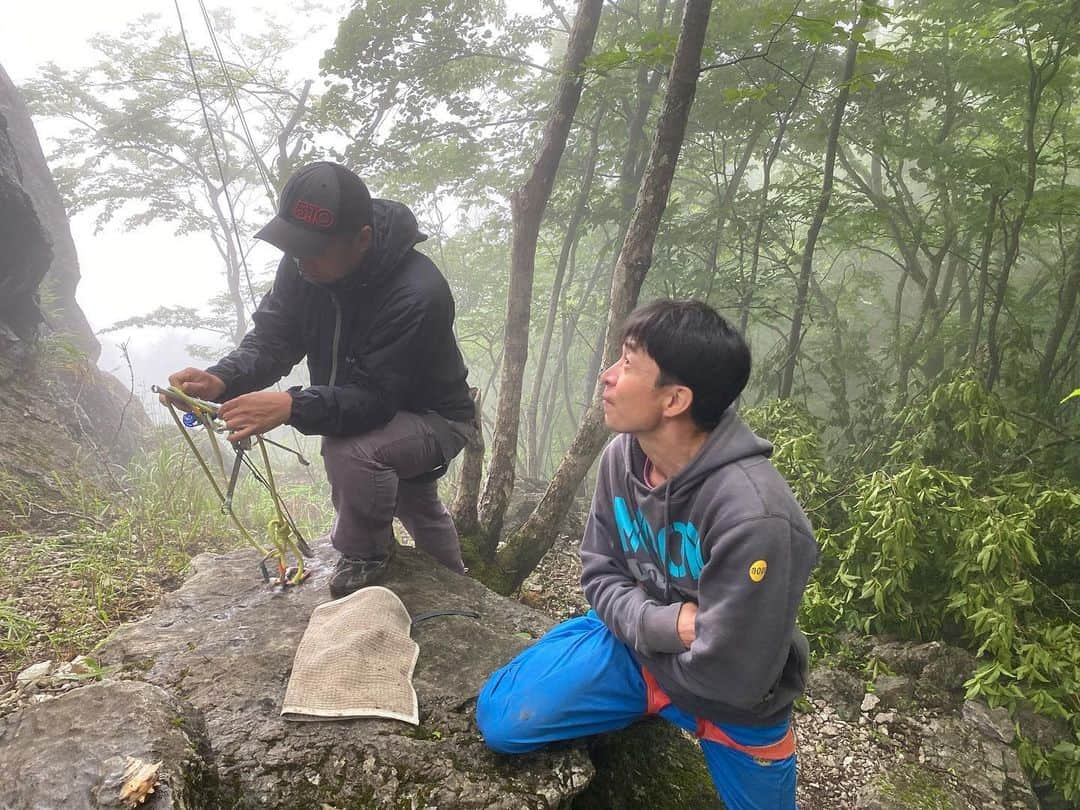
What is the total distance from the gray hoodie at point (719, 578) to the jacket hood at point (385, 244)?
4.63ft

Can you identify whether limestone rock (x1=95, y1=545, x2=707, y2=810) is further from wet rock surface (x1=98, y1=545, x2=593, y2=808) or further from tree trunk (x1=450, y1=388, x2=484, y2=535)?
tree trunk (x1=450, y1=388, x2=484, y2=535)

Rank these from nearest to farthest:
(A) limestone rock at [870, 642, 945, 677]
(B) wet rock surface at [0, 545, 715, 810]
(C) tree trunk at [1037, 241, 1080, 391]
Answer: (B) wet rock surface at [0, 545, 715, 810] → (A) limestone rock at [870, 642, 945, 677] → (C) tree trunk at [1037, 241, 1080, 391]

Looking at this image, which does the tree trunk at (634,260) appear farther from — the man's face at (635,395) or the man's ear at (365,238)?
the man's face at (635,395)

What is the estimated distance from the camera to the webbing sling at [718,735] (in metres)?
1.71

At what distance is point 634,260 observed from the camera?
372cm

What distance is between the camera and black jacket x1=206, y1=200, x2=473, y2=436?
8.22 feet

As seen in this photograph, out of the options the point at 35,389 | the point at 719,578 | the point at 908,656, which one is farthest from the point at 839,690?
→ the point at 35,389

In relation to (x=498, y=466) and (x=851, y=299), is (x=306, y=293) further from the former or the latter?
(x=851, y=299)

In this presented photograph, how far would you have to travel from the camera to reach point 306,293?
9.21ft

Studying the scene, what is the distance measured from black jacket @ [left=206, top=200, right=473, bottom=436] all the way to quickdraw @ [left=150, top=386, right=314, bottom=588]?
253 millimetres

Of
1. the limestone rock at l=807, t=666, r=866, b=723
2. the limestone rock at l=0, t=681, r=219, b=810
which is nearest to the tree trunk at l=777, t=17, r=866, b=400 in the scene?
the limestone rock at l=807, t=666, r=866, b=723

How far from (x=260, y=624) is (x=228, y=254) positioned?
51.9 ft

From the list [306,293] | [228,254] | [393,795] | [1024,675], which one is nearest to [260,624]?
[393,795]

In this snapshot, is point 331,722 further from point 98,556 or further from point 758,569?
point 98,556
